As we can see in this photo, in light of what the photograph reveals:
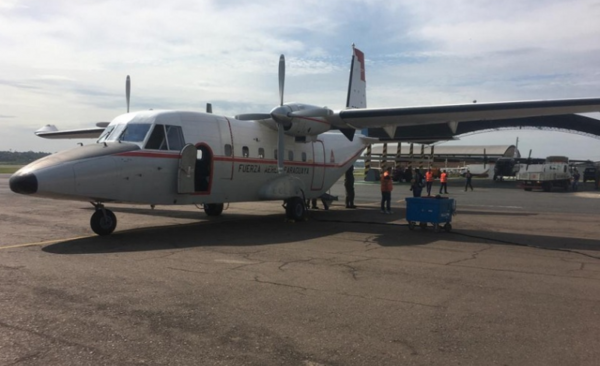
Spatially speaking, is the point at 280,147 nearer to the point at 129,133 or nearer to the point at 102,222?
the point at 129,133

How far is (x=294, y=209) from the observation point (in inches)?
620

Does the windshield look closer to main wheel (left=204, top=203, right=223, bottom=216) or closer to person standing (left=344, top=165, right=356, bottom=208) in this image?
main wheel (left=204, top=203, right=223, bottom=216)

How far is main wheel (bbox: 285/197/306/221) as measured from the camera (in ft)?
51.6

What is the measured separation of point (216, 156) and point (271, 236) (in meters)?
A: 2.97

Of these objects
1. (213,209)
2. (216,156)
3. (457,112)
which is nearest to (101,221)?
(216,156)

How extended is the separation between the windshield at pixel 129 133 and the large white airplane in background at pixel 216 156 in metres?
0.03

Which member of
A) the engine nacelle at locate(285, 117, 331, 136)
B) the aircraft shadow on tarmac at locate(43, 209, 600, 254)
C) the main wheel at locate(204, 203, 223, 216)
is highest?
the engine nacelle at locate(285, 117, 331, 136)

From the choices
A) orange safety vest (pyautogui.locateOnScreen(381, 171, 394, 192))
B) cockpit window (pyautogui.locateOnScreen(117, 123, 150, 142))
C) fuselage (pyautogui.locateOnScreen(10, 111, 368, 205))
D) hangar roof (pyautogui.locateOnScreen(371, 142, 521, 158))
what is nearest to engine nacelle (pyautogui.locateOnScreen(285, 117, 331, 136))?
fuselage (pyautogui.locateOnScreen(10, 111, 368, 205))

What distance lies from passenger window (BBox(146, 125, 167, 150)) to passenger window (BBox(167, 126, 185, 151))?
169 millimetres

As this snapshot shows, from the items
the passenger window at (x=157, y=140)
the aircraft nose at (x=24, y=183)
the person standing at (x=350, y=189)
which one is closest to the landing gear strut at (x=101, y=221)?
the passenger window at (x=157, y=140)

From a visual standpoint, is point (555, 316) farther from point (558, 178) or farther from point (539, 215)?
point (558, 178)

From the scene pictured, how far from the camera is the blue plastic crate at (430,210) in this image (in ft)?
41.9

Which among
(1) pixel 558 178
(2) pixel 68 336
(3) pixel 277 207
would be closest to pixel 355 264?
(2) pixel 68 336

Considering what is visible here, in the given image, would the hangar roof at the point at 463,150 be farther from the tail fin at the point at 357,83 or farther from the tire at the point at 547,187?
the tail fin at the point at 357,83
